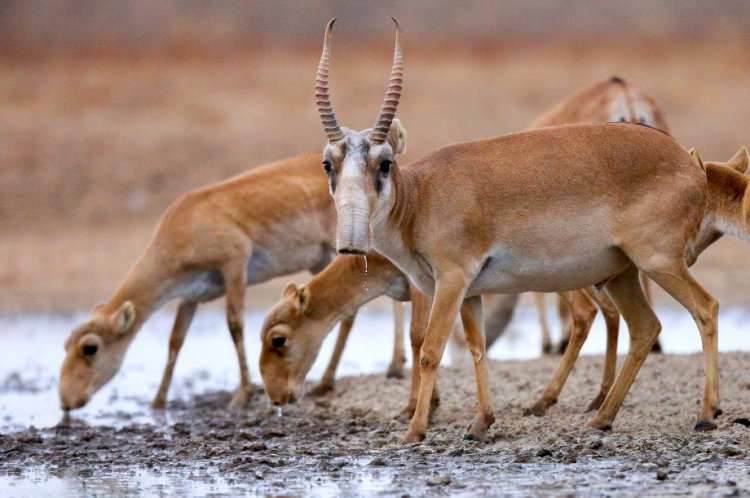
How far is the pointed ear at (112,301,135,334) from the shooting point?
43.3ft

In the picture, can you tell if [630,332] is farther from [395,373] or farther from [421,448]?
[395,373]

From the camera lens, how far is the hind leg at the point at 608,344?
10578mm

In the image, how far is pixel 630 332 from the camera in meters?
9.41

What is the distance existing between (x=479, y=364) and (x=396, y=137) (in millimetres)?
1738

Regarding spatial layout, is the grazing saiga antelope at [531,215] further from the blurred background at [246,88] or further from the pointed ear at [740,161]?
the blurred background at [246,88]

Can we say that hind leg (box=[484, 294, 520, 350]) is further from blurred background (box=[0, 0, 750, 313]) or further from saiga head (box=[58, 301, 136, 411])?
blurred background (box=[0, 0, 750, 313])

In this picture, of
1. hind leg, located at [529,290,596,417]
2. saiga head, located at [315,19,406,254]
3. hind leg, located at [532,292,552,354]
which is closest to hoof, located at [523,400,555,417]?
hind leg, located at [529,290,596,417]

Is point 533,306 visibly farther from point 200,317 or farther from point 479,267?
point 479,267

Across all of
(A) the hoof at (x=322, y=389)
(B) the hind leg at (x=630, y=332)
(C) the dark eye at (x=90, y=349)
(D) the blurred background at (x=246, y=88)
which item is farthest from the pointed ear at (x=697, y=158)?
(D) the blurred background at (x=246, y=88)

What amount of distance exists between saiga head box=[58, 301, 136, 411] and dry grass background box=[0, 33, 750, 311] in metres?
7.53

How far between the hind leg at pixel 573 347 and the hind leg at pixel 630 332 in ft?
3.73

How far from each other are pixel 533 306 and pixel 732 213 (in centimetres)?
1122

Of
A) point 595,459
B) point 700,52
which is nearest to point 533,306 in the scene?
point 595,459

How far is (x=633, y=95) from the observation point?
1292 cm
